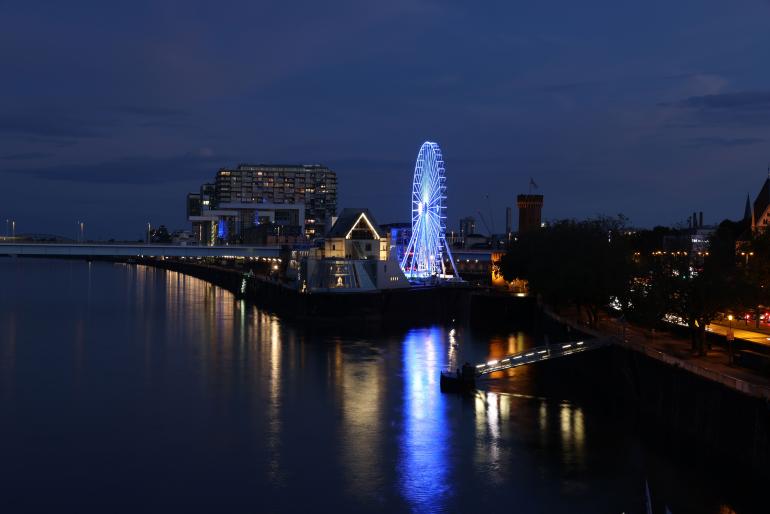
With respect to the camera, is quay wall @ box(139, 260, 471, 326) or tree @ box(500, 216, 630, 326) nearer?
tree @ box(500, 216, 630, 326)

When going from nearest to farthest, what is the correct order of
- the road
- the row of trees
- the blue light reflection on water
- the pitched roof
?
the blue light reflection on water → the row of trees → the road → the pitched roof

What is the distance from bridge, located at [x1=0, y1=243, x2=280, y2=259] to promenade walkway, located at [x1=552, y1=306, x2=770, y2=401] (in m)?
62.0

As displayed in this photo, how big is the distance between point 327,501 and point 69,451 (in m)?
9.88

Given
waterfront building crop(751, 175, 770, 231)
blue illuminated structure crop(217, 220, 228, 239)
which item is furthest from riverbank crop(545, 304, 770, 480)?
blue illuminated structure crop(217, 220, 228, 239)

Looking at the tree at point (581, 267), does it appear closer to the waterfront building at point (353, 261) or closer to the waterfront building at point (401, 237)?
the waterfront building at point (353, 261)

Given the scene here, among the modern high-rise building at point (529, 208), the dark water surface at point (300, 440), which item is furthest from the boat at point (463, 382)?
the modern high-rise building at point (529, 208)

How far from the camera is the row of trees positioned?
111 feet

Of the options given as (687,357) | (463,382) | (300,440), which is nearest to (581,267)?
(463,382)

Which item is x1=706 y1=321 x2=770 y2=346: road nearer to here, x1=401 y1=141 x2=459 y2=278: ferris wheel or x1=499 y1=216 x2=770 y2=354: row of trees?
x1=499 y1=216 x2=770 y2=354: row of trees

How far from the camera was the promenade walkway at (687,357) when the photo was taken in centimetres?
2566

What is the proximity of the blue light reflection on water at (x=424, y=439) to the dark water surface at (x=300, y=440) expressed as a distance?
0.09 metres

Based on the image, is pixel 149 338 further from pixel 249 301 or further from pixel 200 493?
pixel 249 301

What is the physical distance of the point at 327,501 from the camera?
2417cm

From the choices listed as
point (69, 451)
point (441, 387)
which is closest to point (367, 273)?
point (441, 387)
